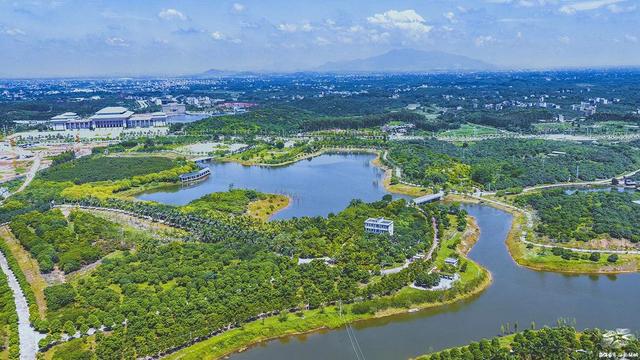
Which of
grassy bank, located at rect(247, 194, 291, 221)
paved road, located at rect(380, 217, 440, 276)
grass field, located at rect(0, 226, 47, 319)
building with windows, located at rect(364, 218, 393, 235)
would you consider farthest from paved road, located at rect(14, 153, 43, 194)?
paved road, located at rect(380, 217, 440, 276)

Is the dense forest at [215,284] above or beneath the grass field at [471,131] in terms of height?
beneath

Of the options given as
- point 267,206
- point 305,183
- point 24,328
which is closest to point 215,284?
point 24,328

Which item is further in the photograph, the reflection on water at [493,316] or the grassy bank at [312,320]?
the reflection on water at [493,316]

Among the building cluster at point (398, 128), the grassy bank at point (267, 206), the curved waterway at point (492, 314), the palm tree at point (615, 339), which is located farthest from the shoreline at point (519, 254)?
the building cluster at point (398, 128)

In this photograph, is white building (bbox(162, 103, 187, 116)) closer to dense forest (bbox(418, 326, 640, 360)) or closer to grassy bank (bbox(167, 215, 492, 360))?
grassy bank (bbox(167, 215, 492, 360))

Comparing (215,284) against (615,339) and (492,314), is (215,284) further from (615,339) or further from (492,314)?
(615,339)

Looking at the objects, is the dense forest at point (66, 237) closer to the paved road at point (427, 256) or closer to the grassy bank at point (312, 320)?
the grassy bank at point (312, 320)
